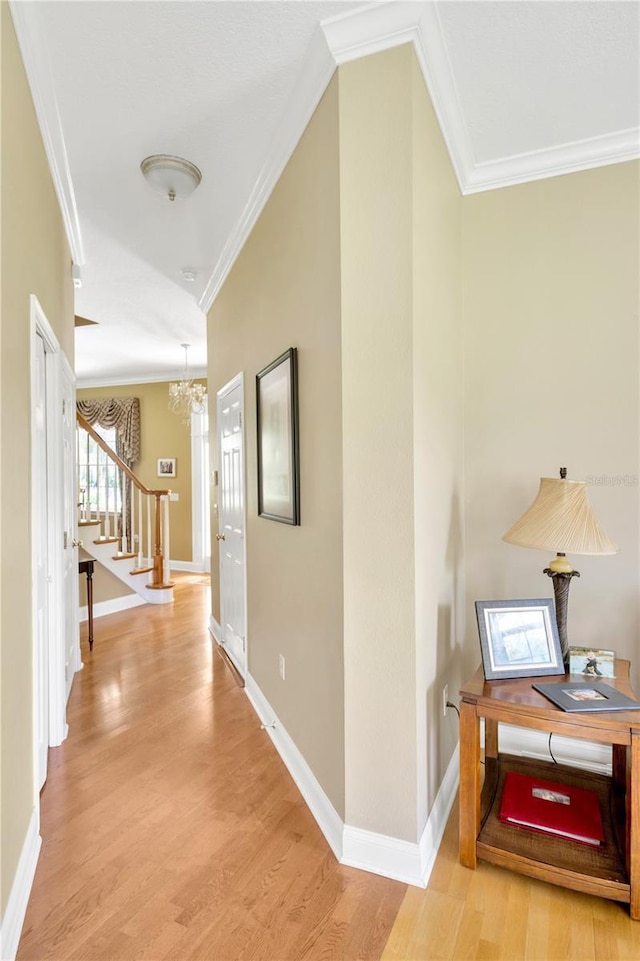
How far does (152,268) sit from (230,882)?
3.74 meters

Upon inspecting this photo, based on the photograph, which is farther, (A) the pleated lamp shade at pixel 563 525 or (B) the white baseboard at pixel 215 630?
(B) the white baseboard at pixel 215 630

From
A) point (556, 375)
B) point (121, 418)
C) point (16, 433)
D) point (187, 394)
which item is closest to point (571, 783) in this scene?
point (556, 375)

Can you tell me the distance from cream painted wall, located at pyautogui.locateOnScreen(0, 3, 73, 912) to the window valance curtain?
633cm

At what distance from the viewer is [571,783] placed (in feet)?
7.09

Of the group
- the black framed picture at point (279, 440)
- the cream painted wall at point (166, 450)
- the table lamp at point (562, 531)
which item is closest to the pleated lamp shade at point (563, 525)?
the table lamp at point (562, 531)

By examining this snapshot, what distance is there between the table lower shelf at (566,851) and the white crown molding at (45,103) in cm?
314

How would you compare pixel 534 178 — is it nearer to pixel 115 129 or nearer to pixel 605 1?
pixel 605 1

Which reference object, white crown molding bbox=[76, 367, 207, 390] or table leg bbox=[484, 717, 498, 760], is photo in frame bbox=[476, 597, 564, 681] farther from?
white crown molding bbox=[76, 367, 207, 390]

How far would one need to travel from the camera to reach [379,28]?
181 centimetres

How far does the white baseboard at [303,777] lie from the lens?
2.02 metres

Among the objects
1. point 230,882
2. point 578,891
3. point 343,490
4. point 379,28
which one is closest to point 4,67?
point 379,28

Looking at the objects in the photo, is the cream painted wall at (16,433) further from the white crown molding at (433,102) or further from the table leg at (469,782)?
the table leg at (469,782)

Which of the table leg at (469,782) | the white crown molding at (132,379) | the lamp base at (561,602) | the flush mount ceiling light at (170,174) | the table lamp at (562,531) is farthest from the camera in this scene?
the white crown molding at (132,379)

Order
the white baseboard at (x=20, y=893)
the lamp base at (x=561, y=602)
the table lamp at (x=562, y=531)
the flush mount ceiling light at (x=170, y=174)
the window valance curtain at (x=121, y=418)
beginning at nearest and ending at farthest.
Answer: the white baseboard at (x=20, y=893) → the table lamp at (x=562, y=531) → the lamp base at (x=561, y=602) → the flush mount ceiling light at (x=170, y=174) → the window valance curtain at (x=121, y=418)
